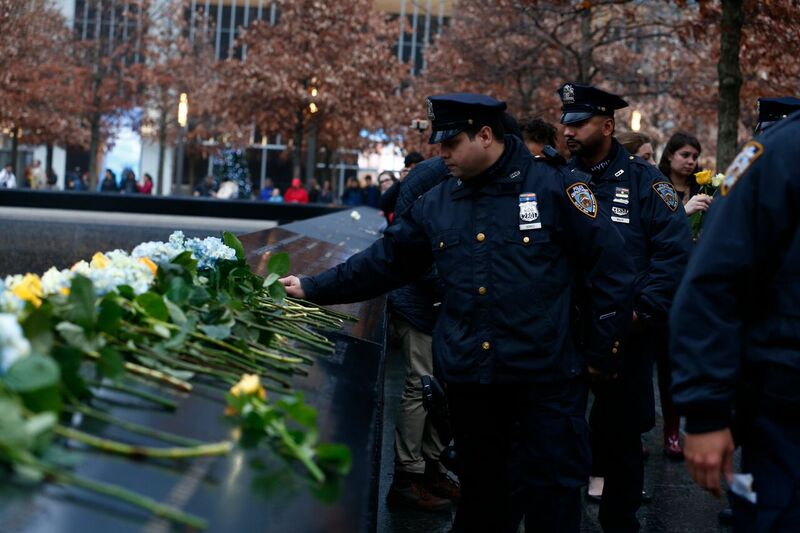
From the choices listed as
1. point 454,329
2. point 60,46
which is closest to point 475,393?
point 454,329

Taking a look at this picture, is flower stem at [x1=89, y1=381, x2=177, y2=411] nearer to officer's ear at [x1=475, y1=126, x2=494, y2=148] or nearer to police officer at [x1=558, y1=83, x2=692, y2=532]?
officer's ear at [x1=475, y1=126, x2=494, y2=148]

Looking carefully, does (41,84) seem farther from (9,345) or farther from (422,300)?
(9,345)

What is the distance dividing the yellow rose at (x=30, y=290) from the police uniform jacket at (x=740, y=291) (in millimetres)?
1546

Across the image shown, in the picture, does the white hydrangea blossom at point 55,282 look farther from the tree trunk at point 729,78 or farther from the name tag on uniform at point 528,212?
the tree trunk at point 729,78

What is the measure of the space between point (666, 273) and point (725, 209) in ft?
9.58

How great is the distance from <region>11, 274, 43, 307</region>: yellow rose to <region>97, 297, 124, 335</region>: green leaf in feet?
0.48

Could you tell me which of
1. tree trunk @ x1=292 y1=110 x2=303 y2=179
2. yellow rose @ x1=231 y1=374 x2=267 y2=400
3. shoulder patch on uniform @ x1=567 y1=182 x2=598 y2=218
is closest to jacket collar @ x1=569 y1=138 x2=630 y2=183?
shoulder patch on uniform @ x1=567 y1=182 x2=598 y2=218

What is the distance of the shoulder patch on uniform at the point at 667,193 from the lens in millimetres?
6148

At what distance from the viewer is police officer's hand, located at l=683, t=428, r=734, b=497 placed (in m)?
3.10

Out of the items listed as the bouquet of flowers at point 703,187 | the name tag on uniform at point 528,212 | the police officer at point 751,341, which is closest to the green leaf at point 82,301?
the police officer at point 751,341

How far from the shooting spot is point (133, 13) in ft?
170

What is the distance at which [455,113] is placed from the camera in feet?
15.2

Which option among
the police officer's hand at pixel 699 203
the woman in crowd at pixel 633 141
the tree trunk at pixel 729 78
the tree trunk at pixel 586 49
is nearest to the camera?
the police officer's hand at pixel 699 203

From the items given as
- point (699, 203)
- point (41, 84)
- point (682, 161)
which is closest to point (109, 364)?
point (699, 203)
